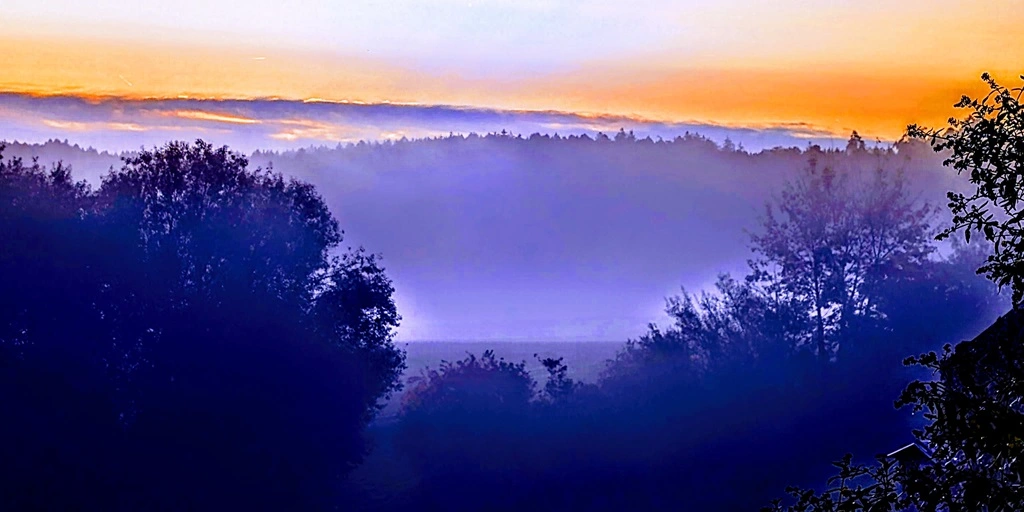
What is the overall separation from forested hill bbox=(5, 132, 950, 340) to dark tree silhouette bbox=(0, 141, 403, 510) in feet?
31.9

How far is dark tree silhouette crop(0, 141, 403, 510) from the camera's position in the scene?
3061cm

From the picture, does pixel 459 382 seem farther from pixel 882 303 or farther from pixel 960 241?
pixel 960 241

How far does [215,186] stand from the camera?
3525cm

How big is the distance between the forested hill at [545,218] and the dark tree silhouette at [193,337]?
9.72 meters

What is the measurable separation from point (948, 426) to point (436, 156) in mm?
48386

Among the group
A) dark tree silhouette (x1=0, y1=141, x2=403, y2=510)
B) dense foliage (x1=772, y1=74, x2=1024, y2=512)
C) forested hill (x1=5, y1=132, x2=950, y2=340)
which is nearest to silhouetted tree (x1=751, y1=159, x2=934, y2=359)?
forested hill (x1=5, y1=132, x2=950, y2=340)

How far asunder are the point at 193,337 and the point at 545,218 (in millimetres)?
26268

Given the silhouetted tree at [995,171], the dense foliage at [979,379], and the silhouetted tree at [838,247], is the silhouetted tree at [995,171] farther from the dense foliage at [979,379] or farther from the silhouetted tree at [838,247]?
the silhouetted tree at [838,247]

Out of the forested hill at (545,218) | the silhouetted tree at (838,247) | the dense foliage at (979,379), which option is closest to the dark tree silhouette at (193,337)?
the forested hill at (545,218)

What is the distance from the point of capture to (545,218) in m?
56.4

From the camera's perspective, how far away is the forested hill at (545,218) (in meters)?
48.4

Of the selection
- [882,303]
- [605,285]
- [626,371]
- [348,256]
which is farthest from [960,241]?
[348,256]

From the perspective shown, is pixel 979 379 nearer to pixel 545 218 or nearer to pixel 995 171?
pixel 995 171

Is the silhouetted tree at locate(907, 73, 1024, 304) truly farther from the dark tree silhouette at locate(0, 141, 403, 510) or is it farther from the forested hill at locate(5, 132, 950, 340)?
the forested hill at locate(5, 132, 950, 340)
